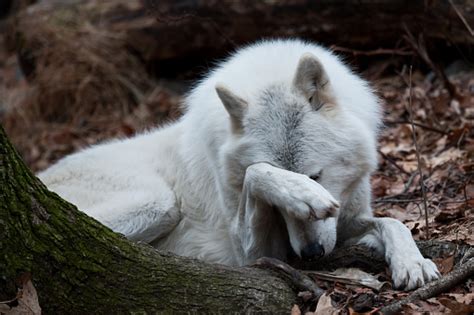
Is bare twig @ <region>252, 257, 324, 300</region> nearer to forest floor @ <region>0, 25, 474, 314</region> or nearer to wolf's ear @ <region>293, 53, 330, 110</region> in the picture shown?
forest floor @ <region>0, 25, 474, 314</region>

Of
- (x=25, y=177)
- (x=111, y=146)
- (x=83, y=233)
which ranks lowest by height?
(x=111, y=146)

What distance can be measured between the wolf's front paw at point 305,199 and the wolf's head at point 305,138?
33 centimetres

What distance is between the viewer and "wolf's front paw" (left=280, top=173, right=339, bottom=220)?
351cm

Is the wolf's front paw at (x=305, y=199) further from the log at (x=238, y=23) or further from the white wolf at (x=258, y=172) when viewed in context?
the log at (x=238, y=23)

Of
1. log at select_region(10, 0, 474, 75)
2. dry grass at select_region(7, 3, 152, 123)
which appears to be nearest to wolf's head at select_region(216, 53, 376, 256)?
log at select_region(10, 0, 474, 75)

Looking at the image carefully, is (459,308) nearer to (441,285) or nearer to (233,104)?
(441,285)

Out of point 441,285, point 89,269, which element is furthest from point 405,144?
point 89,269

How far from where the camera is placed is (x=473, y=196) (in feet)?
17.0

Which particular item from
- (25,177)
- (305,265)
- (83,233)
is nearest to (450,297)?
(305,265)

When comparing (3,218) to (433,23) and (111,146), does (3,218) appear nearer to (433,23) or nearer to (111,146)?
(111,146)

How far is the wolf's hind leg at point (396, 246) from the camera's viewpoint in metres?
3.74

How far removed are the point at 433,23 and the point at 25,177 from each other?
231 inches

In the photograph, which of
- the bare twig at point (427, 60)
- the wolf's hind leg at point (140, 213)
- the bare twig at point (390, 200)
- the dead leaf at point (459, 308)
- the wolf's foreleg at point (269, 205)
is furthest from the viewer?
the bare twig at point (427, 60)

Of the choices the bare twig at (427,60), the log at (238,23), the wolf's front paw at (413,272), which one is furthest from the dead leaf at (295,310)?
the log at (238,23)
